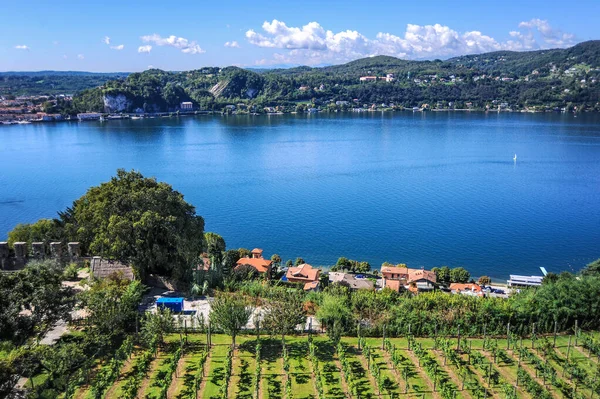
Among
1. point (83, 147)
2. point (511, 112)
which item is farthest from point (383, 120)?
point (83, 147)

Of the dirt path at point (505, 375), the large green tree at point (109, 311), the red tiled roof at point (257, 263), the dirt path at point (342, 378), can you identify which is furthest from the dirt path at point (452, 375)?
the red tiled roof at point (257, 263)

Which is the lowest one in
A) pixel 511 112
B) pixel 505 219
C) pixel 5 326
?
pixel 505 219

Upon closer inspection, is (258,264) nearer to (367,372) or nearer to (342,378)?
(367,372)

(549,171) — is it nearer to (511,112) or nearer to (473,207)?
(473,207)

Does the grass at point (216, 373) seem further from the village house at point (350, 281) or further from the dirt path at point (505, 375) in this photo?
the village house at point (350, 281)

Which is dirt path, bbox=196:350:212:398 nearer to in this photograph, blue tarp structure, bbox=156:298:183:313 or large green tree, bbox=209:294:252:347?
large green tree, bbox=209:294:252:347
